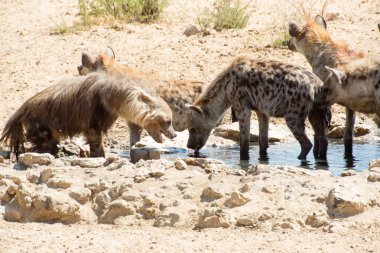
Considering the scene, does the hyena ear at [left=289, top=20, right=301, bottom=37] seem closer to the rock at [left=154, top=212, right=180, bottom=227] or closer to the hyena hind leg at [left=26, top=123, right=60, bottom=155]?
the hyena hind leg at [left=26, top=123, right=60, bottom=155]


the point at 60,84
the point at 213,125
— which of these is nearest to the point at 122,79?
the point at 60,84

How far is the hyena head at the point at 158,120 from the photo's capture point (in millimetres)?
10914

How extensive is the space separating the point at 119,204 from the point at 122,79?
9.27ft

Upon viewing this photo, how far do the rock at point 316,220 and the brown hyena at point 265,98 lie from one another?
3.72 metres

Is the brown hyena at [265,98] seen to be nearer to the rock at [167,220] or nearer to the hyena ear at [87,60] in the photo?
the hyena ear at [87,60]

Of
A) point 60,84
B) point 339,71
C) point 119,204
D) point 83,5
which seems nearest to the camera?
point 119,204

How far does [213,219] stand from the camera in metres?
7.74

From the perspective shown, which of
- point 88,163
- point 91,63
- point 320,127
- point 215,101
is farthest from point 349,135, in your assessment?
point 88,163

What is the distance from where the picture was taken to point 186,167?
8883 mm

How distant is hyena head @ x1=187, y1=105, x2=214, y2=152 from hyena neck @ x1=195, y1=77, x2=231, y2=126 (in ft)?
0.25

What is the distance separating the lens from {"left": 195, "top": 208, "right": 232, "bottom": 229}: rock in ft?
25.3

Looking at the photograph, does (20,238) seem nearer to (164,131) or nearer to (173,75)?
(164,131)

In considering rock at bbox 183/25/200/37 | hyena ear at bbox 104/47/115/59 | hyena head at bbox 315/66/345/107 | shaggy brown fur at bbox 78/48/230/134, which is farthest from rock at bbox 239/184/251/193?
rock at bbox 183/25/200/37

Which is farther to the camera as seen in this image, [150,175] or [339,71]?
[339,71]
